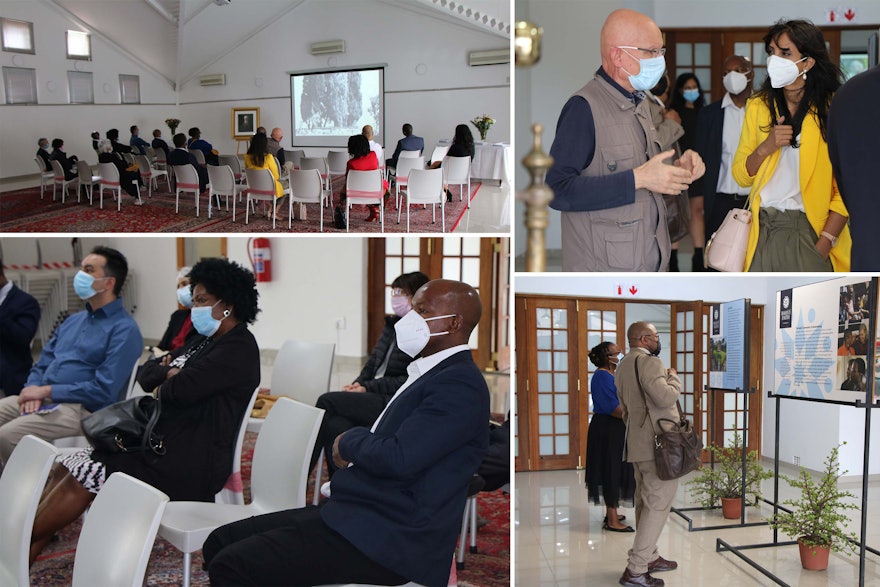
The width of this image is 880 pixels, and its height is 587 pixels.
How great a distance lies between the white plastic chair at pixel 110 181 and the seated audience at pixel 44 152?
26 cm

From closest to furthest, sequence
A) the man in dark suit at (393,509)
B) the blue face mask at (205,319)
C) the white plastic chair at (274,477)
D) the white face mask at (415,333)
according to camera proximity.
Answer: the man in dark suit at (393,509), the white face mask at (415,333), the white plastic chair at (274,477), the blue face mask at (205,319)

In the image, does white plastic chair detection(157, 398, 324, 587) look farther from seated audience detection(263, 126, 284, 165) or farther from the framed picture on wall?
the framed picture on wall

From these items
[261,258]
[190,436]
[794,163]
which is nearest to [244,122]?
[190,436]

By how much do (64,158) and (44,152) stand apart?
4.0 inches

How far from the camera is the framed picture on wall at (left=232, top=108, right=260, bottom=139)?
4078 millimetres

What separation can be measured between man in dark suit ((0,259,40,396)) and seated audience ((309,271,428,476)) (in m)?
1.69

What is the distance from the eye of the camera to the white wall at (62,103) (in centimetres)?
416

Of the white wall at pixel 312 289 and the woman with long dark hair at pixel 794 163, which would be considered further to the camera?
the white wall at pixel 312 289

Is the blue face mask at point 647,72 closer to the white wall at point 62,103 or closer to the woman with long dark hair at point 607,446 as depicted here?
the woman with long dark hair at point 607,446

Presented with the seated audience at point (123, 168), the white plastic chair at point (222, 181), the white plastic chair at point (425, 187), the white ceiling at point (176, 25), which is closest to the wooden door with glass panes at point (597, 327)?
the white plastic chair at point (425, 187)

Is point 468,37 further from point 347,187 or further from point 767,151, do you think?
point 767,151

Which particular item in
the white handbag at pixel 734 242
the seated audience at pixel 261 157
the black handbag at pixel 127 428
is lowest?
the black handbag at pixel 127 428

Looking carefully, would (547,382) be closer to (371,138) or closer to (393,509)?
(393,509)

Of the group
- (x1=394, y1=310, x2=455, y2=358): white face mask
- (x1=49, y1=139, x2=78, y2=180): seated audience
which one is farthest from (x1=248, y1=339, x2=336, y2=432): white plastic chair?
(x1=394, y1=310, x2=455, y2=358): white face mask
